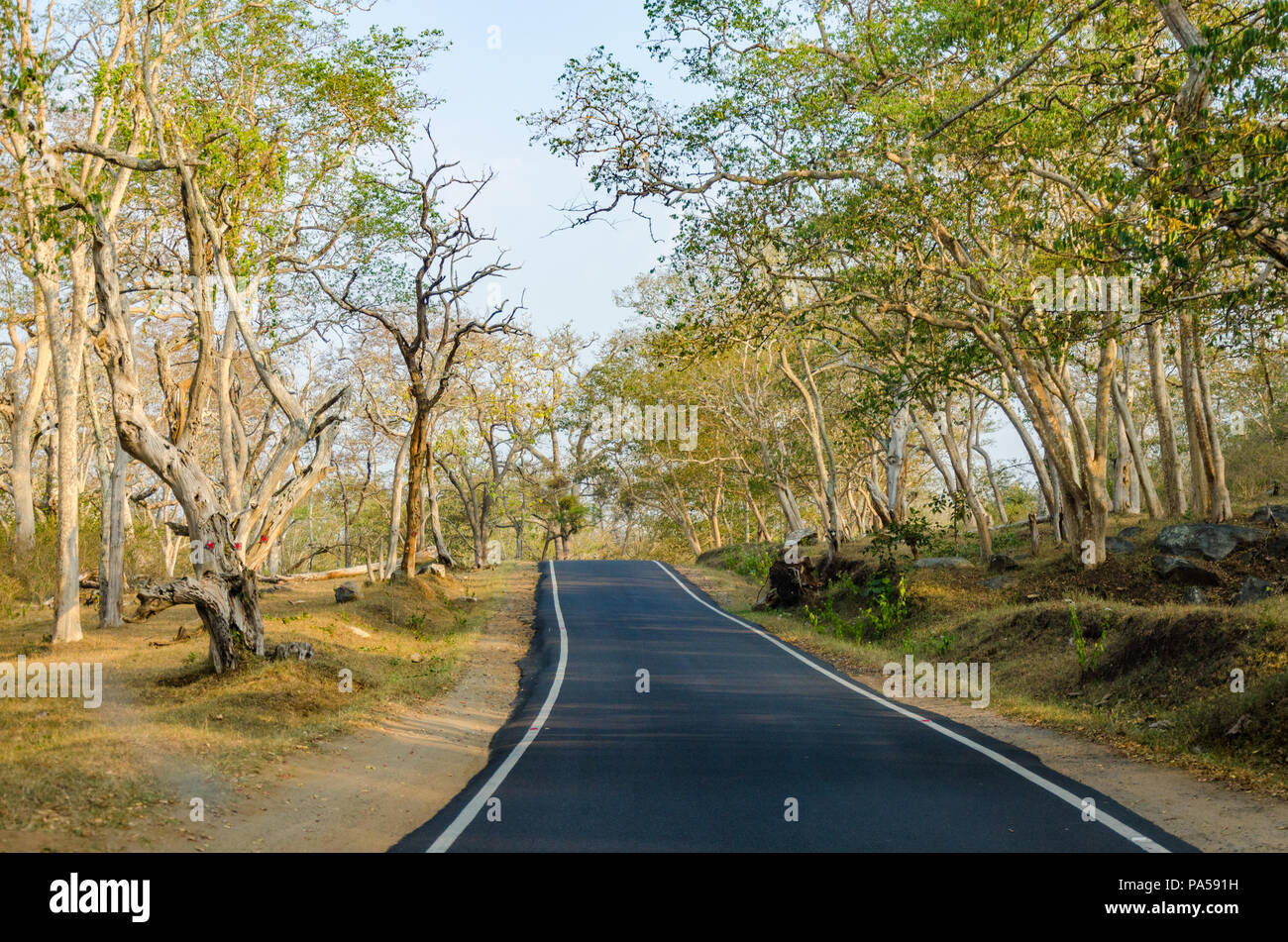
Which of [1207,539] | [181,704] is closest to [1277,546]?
[1207,539]

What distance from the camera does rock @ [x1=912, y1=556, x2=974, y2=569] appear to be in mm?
23625

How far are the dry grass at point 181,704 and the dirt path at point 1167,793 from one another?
281 inches

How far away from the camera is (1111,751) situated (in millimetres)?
10180

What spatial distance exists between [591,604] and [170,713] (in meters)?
17.0

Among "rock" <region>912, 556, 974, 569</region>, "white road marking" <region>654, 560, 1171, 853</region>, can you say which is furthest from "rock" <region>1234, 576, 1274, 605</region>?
"rock" <region>912, 556, 974, 569</region>

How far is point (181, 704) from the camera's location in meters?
11.7

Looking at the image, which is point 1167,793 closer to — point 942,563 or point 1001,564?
point 1001,564

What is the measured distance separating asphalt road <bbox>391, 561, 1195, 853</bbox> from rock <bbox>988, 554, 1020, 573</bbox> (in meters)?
7.97

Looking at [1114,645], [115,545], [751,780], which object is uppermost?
[115,545]

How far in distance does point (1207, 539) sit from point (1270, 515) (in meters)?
1.66

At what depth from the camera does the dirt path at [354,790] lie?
7.14 metres
